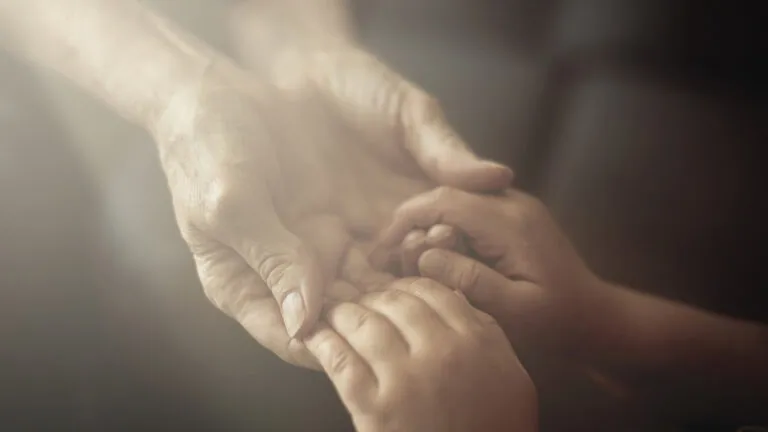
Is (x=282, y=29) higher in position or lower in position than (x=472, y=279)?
higher

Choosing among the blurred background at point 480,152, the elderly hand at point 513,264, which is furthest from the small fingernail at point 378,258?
the blurred background at point 480,152

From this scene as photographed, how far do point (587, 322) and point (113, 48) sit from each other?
1.77 feet

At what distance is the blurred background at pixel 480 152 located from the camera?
66cm

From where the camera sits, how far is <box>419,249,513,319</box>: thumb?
2.10 feet

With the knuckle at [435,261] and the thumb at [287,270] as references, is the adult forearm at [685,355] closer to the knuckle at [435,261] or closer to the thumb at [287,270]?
the knuckle at [435,261]

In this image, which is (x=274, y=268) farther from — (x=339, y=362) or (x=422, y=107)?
(x=422, y=107)

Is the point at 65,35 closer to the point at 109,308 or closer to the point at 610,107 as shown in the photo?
the point at 109,308

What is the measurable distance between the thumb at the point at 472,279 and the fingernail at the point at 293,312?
0.36 ft

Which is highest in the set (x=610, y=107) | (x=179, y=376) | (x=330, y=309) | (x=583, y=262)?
(x=610, y=107)

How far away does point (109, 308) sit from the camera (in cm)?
70

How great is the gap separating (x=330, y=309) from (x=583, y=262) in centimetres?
23

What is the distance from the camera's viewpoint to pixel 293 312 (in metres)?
0.63

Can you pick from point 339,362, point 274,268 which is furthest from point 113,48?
point 339,362

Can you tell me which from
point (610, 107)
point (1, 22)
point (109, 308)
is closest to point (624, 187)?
point (610, 107)
